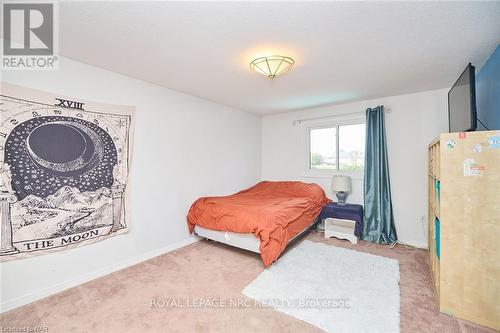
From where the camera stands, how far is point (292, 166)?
4.65 meters

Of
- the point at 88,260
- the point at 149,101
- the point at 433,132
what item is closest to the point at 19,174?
the point at 88,260

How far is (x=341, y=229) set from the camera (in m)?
3.77

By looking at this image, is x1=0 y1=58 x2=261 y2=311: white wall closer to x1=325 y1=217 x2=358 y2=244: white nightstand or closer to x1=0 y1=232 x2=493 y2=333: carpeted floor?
x1=0 y1=232 x2=493 y2=333: carpeted floor

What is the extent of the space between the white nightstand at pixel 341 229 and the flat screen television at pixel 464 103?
1.85 meters

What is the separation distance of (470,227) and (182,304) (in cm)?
246

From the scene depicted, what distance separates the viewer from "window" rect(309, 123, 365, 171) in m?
3.93

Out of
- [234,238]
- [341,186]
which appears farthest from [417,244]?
[234,238]

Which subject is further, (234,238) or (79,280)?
(234,238)

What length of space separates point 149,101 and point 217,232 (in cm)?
200

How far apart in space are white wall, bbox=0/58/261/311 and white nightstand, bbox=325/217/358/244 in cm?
184

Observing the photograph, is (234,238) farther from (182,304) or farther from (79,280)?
(79,280)

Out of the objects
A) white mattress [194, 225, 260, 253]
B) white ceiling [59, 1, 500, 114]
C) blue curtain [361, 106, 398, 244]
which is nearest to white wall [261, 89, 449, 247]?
blue curtain [361, 106, 398, 244]

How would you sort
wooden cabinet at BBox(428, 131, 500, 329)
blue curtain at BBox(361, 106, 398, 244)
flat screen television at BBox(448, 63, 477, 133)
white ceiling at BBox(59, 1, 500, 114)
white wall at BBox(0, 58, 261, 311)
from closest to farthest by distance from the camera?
white ceiling at BBox(59, 1, 500, 114) → wooden cabinet at BBox(428, 131, 500, 329) → flat screen television at BBox(448, 63, 477, 133) → white wall at BBox(0, 58, 261, 311) → blue curtain at BBox(361, 106, 398, 244)

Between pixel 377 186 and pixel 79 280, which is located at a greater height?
pixel 377 186
